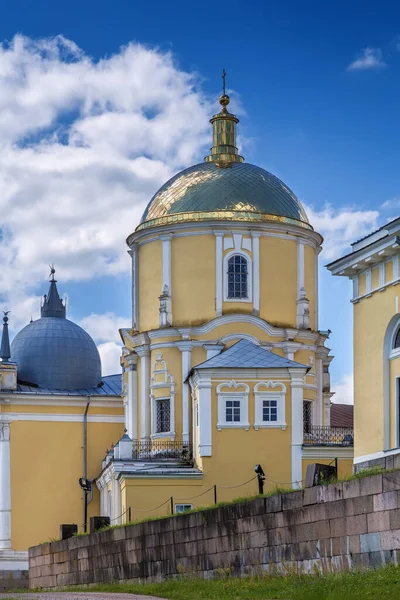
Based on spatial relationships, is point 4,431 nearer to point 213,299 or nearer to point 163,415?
point 163,415

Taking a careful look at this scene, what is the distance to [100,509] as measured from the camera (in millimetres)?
57469

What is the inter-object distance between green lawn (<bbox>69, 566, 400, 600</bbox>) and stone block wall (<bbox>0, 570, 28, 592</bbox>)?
1063 inches

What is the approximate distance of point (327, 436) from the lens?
51406 millimetres

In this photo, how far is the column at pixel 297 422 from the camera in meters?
47.2

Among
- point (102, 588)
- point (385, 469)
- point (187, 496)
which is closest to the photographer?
point (385, 469)

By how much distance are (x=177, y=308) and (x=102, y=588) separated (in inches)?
903

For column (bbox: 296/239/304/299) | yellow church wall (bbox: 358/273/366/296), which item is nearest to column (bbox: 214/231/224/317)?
column (bbox: 296/239/304/299)

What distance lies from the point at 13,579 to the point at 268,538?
32.1 metres

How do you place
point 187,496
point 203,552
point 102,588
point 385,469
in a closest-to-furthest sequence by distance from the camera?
point 385,469, point 203,552, point 102,588, point 187,496

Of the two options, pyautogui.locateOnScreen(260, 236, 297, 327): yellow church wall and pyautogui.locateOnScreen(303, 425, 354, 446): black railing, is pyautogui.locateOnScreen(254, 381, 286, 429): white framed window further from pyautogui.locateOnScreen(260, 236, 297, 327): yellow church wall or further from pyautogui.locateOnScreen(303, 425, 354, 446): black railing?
pyautogui.locateOnScreen(260, 236, 297, 327): yellow church wall

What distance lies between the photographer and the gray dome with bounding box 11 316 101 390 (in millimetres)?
62125

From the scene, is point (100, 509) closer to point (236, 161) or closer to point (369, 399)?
point (236, 161)

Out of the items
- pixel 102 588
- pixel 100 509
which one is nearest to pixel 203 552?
pixel 102 588

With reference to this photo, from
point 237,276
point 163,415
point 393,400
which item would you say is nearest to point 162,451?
point 163,415
